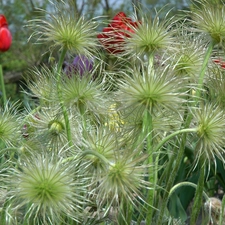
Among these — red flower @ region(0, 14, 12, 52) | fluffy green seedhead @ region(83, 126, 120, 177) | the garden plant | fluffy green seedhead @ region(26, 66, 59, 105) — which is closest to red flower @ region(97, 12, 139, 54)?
the garden plant

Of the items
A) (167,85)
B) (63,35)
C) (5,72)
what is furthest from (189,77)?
(5,72)

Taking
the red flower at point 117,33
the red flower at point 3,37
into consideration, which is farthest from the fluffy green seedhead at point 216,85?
the red flower at point 3,37

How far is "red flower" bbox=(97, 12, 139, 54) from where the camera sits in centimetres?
Answer: 116

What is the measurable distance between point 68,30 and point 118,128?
0.17 meters

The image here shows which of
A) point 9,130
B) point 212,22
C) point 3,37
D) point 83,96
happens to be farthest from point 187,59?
point 3,37

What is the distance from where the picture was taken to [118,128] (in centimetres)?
→ 103

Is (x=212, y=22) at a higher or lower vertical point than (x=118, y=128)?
higher

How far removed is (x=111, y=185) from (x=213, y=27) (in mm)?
345

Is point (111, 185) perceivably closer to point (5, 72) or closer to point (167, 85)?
point (167, 85)

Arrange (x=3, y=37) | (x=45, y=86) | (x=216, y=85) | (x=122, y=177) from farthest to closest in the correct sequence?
1. (x=3, y=37)
2. (x=45, y=86)
3. (x=216, y=85)
4. (x=122, y=177)

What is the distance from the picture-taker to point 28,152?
3.31 feet

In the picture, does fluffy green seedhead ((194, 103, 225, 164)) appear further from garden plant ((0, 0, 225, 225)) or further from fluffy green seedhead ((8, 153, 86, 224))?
fluffy green seedhead ((8, 153, 86, 224))

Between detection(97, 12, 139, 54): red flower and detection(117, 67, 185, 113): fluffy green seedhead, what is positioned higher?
detection(97, 12, 139, 54): red flower

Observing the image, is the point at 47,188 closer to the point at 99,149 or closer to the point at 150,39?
the point at 99,149
